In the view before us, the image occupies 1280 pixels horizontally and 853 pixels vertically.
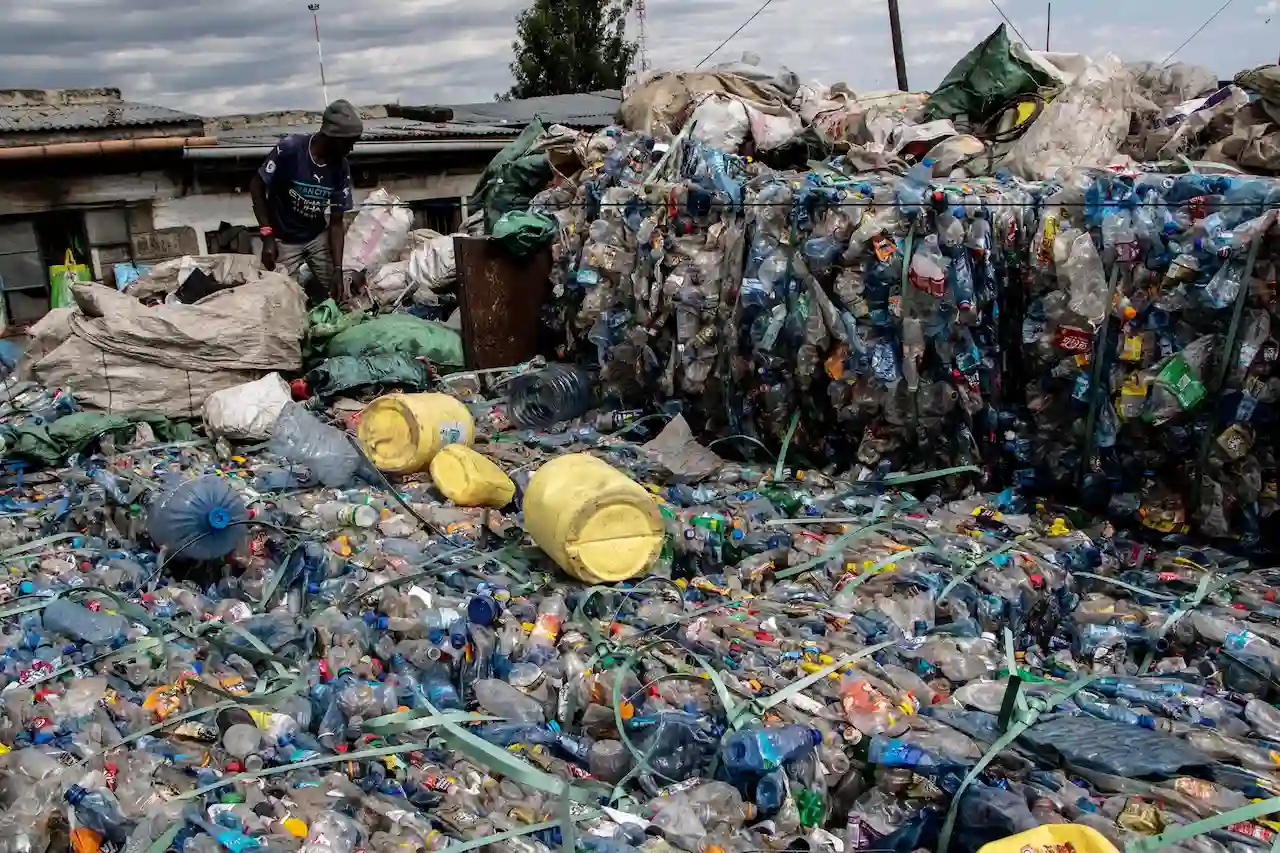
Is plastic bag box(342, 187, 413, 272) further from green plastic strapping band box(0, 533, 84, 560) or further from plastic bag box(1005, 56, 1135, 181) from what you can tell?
plastic bag box(1005, 56, 1135, 181)

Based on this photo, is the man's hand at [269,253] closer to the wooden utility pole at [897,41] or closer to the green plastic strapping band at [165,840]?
the green plastic strapping band at [165,840]

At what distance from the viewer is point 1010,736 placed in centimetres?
294

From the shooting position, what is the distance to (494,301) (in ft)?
22.9

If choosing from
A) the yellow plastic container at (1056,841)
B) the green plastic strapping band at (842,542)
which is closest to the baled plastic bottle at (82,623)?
the green plastic strapping band at (842,542)

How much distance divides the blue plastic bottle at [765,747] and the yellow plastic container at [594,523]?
1.19m

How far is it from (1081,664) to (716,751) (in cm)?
166

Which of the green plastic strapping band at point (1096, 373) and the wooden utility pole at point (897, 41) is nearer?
the green plastic strapping band at point (1096, 373)

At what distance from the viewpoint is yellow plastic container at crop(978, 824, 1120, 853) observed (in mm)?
2426

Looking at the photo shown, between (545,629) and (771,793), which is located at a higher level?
(545,629)

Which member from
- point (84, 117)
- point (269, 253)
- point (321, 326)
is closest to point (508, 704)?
point (321, 326)

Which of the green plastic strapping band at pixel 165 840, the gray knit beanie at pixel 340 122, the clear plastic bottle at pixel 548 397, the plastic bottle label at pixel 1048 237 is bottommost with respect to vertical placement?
the green plastic strapping band at pixel 165 840

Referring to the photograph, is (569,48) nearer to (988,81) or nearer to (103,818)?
(988,81)

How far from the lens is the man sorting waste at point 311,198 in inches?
272

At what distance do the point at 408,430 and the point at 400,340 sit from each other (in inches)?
66.3
